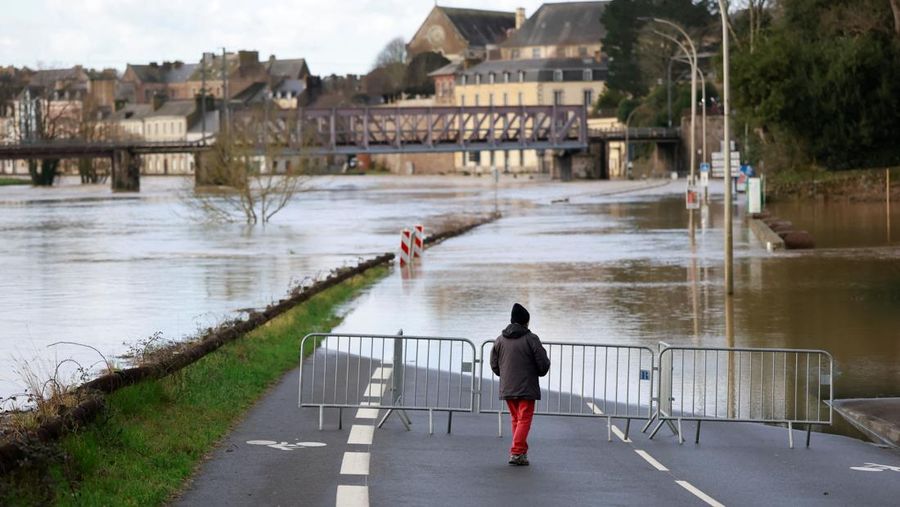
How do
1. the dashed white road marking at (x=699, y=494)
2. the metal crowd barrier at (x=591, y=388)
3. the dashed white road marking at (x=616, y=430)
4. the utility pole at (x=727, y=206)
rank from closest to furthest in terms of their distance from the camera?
the dashed white road marking at (x=699, y=494)
the dashed white road marking at (x=616, y=430)
the metal crowd barrier at (x=591, y=388)
the utility pole at (x=727, y=206)

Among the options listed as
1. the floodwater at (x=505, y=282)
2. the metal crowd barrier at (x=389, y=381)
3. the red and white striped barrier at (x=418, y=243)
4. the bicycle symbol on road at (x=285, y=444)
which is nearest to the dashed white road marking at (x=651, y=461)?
the metal crowd barrier at (x=389, y=381)

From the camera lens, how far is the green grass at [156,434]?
37.6 ft

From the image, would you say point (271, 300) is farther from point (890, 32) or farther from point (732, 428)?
point (890, 32)

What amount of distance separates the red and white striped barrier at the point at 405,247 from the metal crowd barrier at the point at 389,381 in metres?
17.4

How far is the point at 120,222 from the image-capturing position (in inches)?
3009

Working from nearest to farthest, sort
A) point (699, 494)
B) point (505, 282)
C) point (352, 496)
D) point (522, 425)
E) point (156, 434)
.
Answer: point (352, 496), point (699, 494), point (522, 425), point (156, 434), point (505, 282)

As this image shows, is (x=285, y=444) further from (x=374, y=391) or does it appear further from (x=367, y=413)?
(x=374, y=391)

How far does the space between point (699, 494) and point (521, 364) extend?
7.13ft

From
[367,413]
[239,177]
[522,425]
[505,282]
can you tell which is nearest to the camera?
[522,425]

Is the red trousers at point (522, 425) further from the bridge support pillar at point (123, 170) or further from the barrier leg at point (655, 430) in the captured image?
the bridge support pillar at point (123, 170)

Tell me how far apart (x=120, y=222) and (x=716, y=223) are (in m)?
30.0

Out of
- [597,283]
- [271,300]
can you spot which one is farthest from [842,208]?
[271,300]

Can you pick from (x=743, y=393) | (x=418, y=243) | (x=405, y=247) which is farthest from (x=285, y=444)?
(x=418, y=243)

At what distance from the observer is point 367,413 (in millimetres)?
16891
